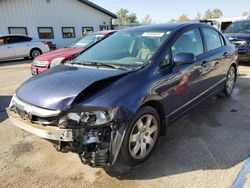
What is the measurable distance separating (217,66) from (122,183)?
298 centimetres

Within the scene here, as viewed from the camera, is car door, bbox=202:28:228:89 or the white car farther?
the white car

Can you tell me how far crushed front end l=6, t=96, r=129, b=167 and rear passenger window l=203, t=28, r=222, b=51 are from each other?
2.67 m

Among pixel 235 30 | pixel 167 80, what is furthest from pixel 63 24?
pixel 167 80

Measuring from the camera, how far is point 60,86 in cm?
284

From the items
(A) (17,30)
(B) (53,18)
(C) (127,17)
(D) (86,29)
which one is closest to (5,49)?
(A) (17,30)

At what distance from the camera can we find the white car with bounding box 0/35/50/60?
556 inches

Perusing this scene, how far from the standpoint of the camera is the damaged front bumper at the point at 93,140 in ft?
8.29

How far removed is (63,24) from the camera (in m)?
20.9

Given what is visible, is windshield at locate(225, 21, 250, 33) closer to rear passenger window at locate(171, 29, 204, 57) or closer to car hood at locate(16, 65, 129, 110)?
rear passenger window at locate(171, 29, 204, 57)

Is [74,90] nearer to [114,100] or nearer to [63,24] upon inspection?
[114,100]

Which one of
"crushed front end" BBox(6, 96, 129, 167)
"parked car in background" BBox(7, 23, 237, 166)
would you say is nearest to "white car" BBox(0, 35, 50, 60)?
"parked car in background" BBox(7, 23, 237, 166)

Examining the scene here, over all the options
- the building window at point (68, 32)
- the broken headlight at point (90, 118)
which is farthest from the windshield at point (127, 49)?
the building window at point (68, 32)

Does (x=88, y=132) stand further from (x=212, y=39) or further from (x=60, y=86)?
(x=212, y=39)

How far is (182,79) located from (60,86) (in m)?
1.72
